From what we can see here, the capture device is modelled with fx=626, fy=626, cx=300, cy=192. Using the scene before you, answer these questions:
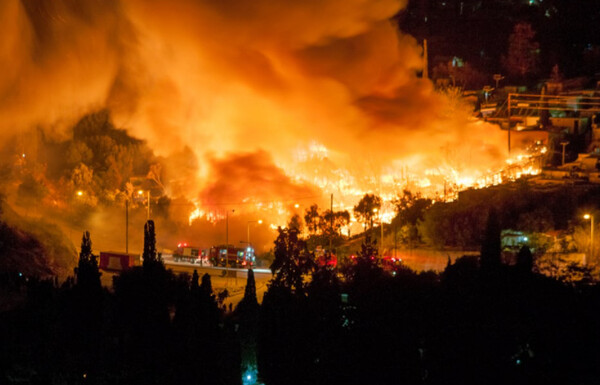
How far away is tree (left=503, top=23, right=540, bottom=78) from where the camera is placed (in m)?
38.9

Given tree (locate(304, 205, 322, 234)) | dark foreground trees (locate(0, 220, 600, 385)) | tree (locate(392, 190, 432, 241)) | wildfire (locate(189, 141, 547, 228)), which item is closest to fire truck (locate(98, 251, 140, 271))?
tree (locate(304, 205, 322, 234))

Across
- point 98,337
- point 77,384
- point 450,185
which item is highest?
point 450,185

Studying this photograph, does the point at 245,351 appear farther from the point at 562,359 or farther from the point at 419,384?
the point at 562,359

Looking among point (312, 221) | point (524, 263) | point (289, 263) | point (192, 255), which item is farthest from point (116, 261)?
point (524, 263)

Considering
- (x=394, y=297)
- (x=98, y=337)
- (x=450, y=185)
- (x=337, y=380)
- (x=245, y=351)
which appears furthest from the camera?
(x=450, y=185)

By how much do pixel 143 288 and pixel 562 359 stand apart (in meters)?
9.14

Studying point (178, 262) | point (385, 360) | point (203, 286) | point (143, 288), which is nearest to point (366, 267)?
point (385, 360)

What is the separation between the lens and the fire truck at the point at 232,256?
80.3 ft

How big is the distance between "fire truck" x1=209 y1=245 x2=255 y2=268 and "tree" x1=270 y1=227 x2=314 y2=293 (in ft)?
35.0

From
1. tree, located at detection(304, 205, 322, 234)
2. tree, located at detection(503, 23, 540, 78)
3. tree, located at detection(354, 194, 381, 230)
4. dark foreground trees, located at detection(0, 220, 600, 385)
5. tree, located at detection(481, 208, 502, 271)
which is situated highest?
tree, located at detection(503, 23, 540, 78)

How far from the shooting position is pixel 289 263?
521 inches

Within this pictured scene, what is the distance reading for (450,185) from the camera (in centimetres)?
2795

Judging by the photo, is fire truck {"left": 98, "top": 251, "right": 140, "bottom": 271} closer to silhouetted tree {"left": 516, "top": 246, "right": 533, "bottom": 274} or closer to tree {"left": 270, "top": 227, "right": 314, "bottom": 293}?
tree {"left": 270, "top": 227, "right": 314, "bottom": 293}

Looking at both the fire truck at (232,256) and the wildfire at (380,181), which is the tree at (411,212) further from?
the fire truck at (232,256)
